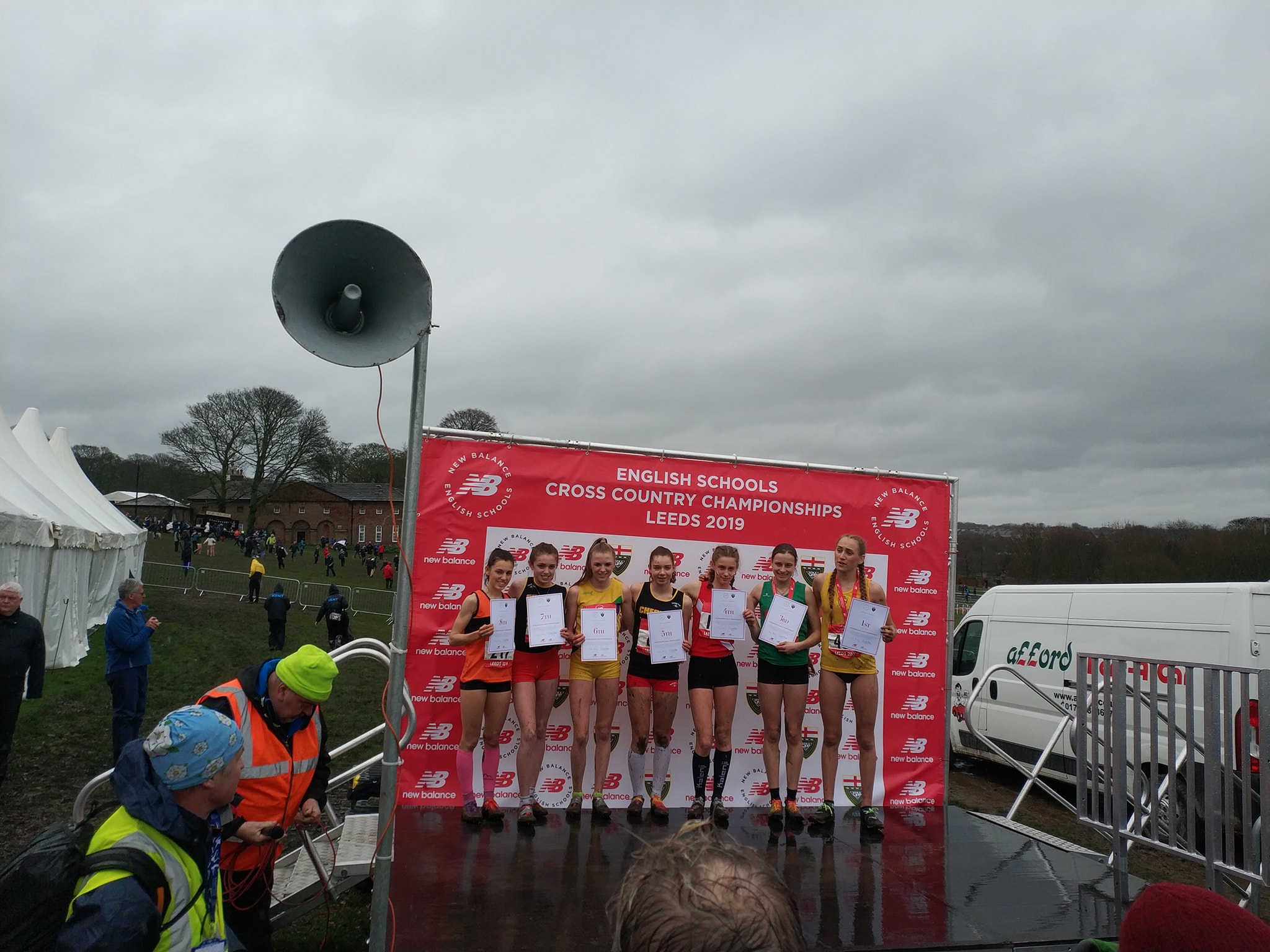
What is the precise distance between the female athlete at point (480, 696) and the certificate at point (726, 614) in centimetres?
145

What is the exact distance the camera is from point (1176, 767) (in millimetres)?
4230

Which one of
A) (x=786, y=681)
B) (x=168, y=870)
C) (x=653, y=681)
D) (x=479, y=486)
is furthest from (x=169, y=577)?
(x=168, y=870)

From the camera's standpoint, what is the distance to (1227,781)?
12.7 ft

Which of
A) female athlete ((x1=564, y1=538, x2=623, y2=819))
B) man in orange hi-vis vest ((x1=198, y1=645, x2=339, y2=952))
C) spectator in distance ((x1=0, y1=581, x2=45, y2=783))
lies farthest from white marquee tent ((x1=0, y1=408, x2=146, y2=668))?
man in orange hi-vis vest ((x1=198, y1=645, x2=339, y2=952))

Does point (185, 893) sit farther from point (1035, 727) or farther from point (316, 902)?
point (1035, 727)

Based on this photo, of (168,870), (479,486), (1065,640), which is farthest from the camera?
(1065,640)

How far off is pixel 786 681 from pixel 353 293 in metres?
4.14

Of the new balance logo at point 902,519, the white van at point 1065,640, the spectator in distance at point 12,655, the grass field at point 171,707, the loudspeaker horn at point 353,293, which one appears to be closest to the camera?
the loudspeaker horn at point 353,293

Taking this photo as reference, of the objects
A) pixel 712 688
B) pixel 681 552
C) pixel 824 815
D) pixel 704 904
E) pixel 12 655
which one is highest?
pixel 681 552

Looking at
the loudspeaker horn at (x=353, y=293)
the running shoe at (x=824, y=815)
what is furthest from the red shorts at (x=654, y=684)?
the loudspeaker horn at (x=353, y=293)

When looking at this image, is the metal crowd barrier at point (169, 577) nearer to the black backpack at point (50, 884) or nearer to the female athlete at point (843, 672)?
the female athlete at point (843, 672)

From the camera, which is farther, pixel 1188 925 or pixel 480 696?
pixel 480 696

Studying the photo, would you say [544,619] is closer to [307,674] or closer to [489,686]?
[489,686]

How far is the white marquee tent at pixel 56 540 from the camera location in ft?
35.4
